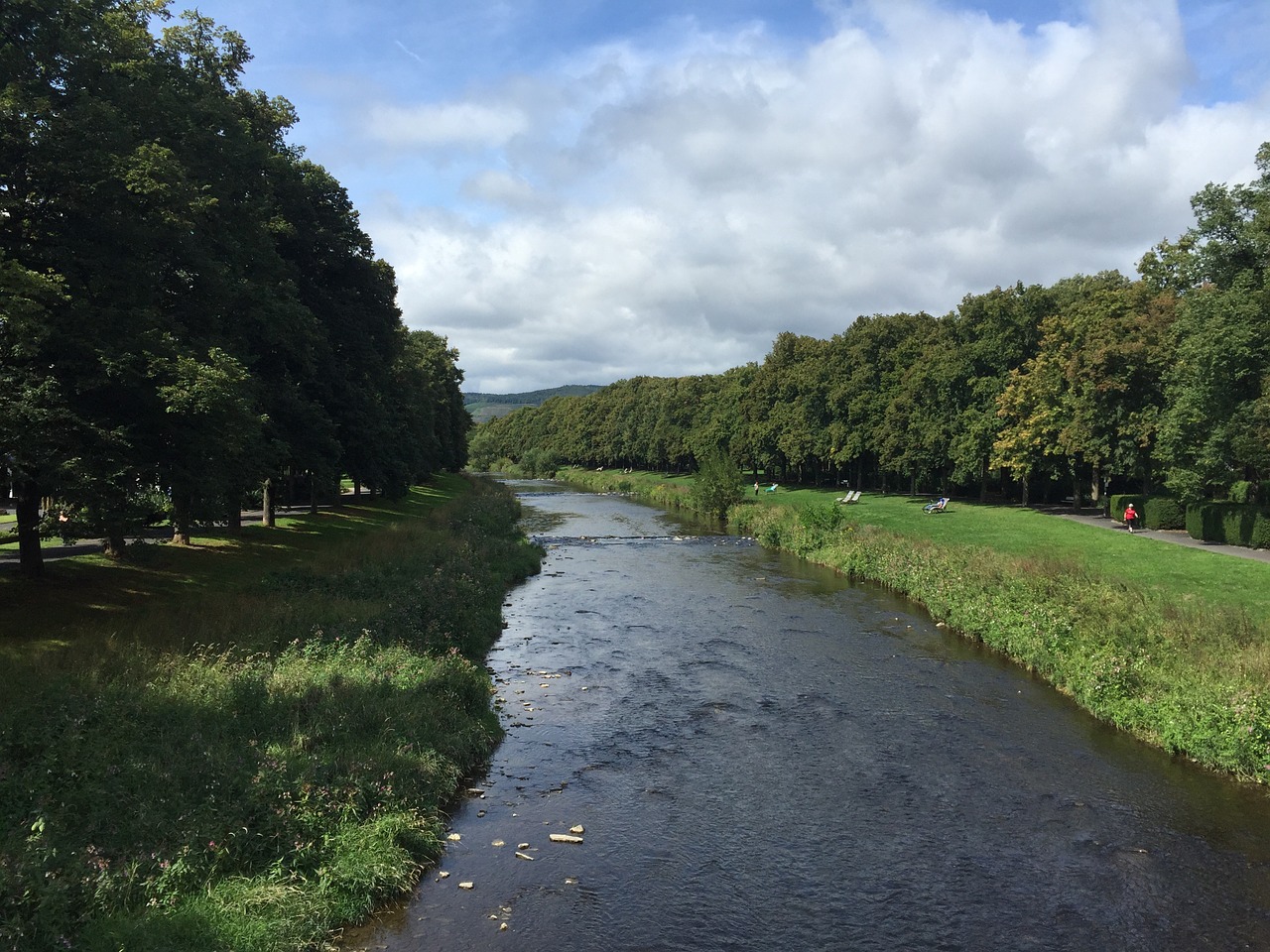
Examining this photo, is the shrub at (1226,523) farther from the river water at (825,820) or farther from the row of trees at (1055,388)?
the river water at (825,820)

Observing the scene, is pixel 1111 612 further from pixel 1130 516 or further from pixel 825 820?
pixel 1130 516

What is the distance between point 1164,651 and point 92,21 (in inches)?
1125

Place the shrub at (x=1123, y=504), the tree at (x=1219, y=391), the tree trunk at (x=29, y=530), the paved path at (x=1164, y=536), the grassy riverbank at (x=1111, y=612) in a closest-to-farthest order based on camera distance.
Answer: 1. the grassy riverbank at (x=1111, y=612)
2. the tree trunk at (x=29, y=530)
3. the paved path at (x=1164, y=536)
4. the tree at (x=1219, y=391)
5. the shrub at (x=1123, y=504)

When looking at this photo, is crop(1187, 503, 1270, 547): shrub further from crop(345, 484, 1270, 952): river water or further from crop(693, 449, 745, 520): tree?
crop(693, 449, 745, 520): tree

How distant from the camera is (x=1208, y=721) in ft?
49.6

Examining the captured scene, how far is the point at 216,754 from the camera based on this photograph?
11.7 m

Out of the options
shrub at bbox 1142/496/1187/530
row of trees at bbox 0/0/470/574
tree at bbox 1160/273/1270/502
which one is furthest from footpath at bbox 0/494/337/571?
shrub at bbox 1142/496/1187/530

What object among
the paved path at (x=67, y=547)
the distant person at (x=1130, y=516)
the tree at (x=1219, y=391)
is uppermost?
the tree at (x=1219, y=391)

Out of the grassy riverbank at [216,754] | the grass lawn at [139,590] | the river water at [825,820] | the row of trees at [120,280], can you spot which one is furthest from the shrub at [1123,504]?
the row of trees at [120,280]

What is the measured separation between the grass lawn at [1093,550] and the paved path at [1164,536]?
79 centimetres

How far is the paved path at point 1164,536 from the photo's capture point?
30484mm

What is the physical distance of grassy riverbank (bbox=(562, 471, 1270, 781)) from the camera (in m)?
15.6

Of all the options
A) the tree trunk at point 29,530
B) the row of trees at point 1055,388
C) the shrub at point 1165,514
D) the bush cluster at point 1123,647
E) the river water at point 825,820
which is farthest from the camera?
the shrub at point 1165,514

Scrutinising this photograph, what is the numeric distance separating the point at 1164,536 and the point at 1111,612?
20501mm
